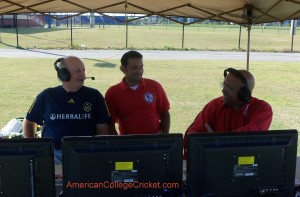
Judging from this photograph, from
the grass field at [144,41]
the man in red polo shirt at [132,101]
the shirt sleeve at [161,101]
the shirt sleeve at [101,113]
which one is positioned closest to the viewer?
the shirt sleeve at [101,113]

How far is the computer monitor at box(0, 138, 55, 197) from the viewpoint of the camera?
1.49 meters

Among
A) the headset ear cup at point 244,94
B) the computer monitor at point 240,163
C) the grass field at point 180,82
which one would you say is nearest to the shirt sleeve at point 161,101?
the headset ear cup at point 244,94

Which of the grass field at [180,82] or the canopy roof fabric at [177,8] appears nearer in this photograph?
the canopy roof fabric at [177,8]

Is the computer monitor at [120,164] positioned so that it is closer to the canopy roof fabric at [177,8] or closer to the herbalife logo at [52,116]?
the herbalife logo at [52,116]

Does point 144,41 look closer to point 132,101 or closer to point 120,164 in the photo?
point 132,101

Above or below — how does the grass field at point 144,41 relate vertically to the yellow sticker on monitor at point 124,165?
above

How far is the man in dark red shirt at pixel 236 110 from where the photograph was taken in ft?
8.21

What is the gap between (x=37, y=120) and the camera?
10.2 feet

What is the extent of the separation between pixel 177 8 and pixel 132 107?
58.3 inches

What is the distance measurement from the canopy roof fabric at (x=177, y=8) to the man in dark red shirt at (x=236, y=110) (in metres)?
1.54

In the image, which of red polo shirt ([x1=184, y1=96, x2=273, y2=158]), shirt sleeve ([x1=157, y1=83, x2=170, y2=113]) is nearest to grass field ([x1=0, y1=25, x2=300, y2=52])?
shirt sleeve ([x1=157, y1=83, x2=170, y2=113])

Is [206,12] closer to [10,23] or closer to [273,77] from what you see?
[273,77]

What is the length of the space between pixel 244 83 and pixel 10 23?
40537 millimetres

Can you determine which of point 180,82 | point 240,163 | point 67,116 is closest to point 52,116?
point 67,116
